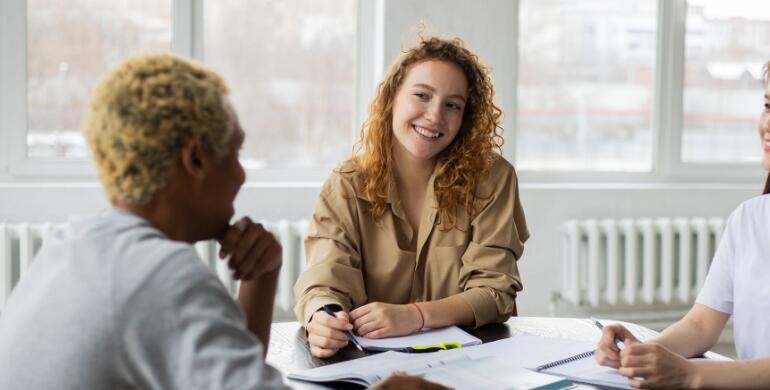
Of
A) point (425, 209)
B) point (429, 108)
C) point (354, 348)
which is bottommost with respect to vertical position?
point (354, 348)

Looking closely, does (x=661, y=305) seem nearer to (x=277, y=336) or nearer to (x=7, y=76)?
(x=277, y=336)

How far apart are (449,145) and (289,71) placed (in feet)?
5.35

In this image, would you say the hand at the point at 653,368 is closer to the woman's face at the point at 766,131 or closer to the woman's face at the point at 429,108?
the woman's face at the point at 766,131

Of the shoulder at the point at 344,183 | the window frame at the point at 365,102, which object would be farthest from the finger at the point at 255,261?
the window frame at the point at 365,102

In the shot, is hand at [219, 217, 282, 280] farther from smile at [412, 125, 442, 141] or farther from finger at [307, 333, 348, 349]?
smile at [412, 125, 442, 141]

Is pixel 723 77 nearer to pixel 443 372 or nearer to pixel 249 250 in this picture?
pixel 443 372

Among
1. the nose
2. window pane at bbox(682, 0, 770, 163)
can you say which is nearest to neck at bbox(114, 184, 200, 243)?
the nose

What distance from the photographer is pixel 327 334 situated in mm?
1575

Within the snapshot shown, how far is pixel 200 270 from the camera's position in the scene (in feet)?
2.93

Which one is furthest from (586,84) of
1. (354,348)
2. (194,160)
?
(194,160)

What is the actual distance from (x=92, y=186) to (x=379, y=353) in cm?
207

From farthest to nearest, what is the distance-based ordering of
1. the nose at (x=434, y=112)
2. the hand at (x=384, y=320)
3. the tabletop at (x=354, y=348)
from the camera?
the nose at (x=434, y=112) < the hand at (x=384, y=320) < the tabletop at (x=354, y=348)

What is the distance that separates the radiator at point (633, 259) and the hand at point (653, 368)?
7.59ft

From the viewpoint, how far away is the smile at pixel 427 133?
6.82 ft
